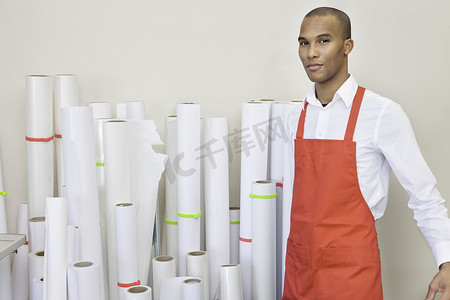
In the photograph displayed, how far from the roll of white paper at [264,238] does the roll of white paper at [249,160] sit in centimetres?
4

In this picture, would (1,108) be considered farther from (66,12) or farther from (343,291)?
(343,291)

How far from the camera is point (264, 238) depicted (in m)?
1.83

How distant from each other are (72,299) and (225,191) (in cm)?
62

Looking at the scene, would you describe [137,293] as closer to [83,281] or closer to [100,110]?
[83,281]

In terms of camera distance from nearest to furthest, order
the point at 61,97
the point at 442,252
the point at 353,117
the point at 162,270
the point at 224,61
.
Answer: the point at 442,252, the point at 353,117, the point at 162,270, the point at 61,97, the point at 224,61

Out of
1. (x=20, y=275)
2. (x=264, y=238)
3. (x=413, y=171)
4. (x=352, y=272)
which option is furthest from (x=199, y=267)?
(x=413, y=171)

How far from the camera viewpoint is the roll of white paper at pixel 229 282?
1.69m

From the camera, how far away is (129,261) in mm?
1665

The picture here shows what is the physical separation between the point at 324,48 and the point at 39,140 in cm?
99

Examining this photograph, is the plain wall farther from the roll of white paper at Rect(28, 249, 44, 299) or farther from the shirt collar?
the shirt collar

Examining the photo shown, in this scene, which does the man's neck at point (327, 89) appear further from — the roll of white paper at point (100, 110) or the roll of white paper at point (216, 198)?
the roll of white paper at point (100, 110)

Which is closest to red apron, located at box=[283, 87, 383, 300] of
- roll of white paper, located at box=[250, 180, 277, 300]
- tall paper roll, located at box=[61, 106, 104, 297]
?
roll of white paper, located at box=[250, 180, 277, 300]

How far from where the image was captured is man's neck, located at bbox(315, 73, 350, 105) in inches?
59.3

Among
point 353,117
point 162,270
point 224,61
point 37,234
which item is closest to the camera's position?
point 353,117
